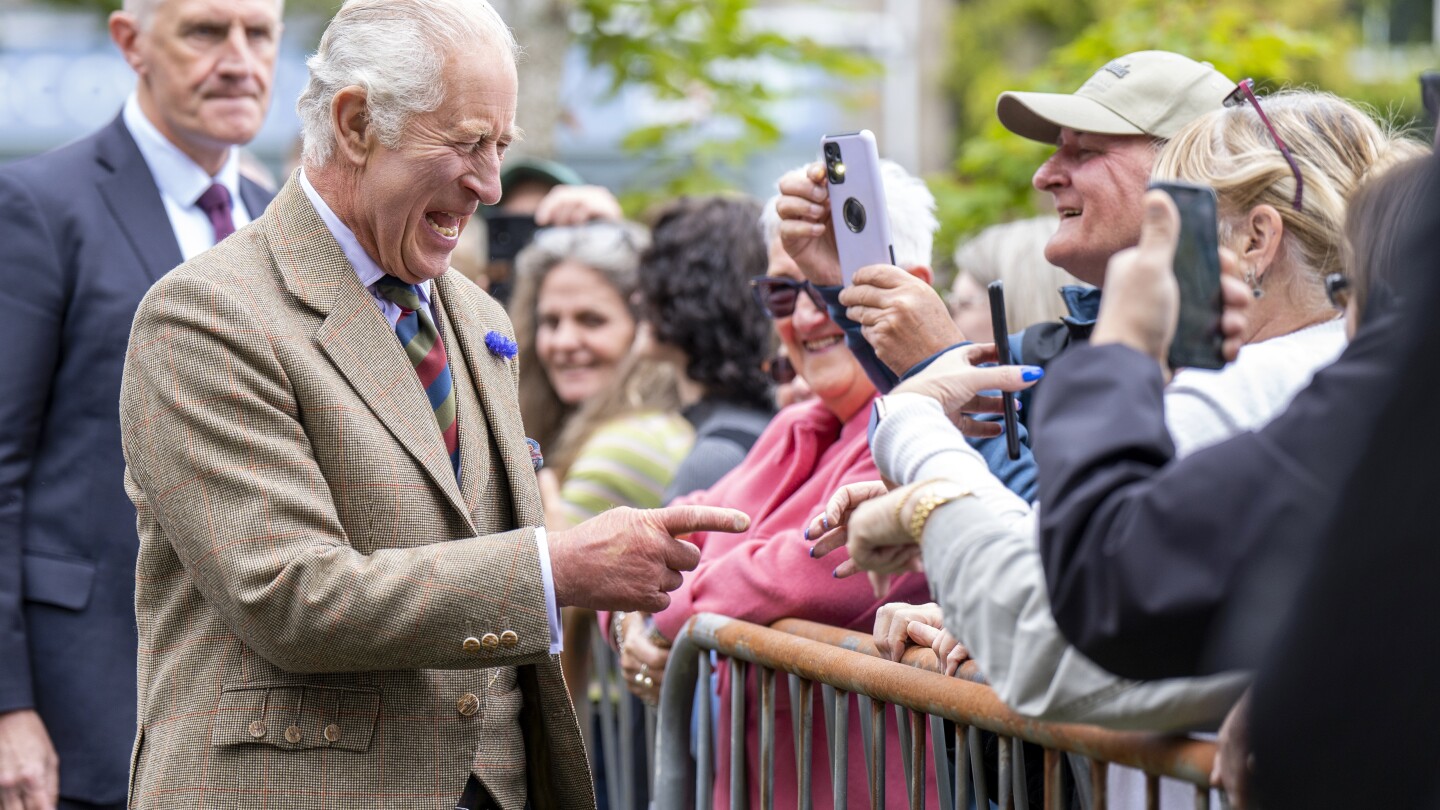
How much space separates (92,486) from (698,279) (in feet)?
6.25

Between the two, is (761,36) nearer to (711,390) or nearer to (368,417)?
(711,390)

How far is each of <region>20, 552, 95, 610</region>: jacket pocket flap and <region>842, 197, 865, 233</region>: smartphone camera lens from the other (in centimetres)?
195

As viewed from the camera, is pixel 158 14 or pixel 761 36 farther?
pixel 761 36

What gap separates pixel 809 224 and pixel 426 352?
85 centimetres

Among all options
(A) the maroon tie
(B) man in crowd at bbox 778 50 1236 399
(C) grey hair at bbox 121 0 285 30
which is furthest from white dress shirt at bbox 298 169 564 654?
(C) grey hair at bbox 121 0 285 30

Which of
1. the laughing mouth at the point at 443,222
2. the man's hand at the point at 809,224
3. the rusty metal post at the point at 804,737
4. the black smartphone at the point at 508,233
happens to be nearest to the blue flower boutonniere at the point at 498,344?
the laughing mouth at the point at 443,222

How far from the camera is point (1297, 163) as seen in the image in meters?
2.24

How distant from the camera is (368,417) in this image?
2.38m

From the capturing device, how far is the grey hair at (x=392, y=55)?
95.7 inches

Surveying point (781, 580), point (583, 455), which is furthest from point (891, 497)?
point (583, 455)

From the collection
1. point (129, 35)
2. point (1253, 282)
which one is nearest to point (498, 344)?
point (1253, 282)

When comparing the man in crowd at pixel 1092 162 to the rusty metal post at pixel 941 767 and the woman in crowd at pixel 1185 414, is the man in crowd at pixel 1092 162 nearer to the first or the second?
the woman in crowd at pixel 1185 414

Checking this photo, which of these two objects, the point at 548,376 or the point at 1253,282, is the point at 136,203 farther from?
the point at 1253,282

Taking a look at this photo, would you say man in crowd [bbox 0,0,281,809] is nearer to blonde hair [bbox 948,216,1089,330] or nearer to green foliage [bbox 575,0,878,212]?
blonde hair [bbox 948,216,1089,330]
